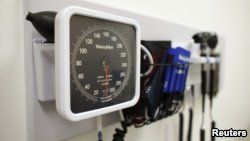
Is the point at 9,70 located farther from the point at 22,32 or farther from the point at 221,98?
the point at 221,98

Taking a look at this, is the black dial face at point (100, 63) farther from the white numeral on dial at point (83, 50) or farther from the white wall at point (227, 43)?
the white wall at point (227, 43)

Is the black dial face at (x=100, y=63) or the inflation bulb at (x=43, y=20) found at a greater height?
the inflation bulb at (x=43, y=20)

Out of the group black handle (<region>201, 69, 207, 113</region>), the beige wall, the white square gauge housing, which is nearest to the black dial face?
the white square gauge housing

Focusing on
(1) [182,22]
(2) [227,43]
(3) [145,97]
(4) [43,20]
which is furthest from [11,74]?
(2) [227,43]

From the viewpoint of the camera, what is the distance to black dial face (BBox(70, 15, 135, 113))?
278mm

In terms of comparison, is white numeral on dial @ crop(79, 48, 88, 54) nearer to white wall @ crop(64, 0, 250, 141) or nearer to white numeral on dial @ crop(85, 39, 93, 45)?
white numeral on dial @ crop(85, 39, 93, 45)

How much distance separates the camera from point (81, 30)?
28 cm

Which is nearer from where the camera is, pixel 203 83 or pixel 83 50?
pixel 83 50

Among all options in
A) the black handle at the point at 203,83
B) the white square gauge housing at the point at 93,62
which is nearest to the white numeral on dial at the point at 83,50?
the white square gauge housing at the point at 93,62

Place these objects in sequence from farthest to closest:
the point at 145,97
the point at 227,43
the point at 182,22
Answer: the point at 227,43 → the point at 182,22 → the point at 145,97

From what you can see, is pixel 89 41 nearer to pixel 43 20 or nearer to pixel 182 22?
pixel 43 20

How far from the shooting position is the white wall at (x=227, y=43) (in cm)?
57

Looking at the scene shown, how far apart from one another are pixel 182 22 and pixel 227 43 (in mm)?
474

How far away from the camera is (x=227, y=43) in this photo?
107 centimetres
